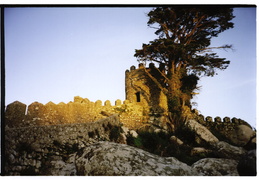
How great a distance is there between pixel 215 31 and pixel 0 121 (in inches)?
438

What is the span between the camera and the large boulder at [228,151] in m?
4.88

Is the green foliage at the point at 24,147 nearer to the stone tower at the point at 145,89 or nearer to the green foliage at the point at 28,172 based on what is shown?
the green foliage at the point at 28,172

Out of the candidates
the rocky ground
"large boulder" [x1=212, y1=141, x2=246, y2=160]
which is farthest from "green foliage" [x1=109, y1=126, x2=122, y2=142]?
"large boulder" [x1=212, y1=141, x2=246, y2=160]

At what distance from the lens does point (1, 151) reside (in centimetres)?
411

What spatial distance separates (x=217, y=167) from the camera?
4.25 metres

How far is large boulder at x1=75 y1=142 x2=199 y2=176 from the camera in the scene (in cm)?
382

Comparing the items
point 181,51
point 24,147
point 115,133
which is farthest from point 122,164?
point 181,51

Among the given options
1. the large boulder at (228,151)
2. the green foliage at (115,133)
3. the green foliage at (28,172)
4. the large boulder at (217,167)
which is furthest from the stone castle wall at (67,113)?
the large boulder at (228,151)

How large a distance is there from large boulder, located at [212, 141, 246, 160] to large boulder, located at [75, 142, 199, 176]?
4.85ft

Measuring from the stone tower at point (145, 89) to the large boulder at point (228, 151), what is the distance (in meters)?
7.16

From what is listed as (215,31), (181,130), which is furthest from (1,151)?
(215,31)

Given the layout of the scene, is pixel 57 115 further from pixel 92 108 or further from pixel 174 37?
pixel 174 37

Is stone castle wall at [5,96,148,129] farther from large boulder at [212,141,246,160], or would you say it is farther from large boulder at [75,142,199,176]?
large boulder at [212,141,246,160]

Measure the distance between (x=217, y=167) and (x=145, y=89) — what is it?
982 centimetres
